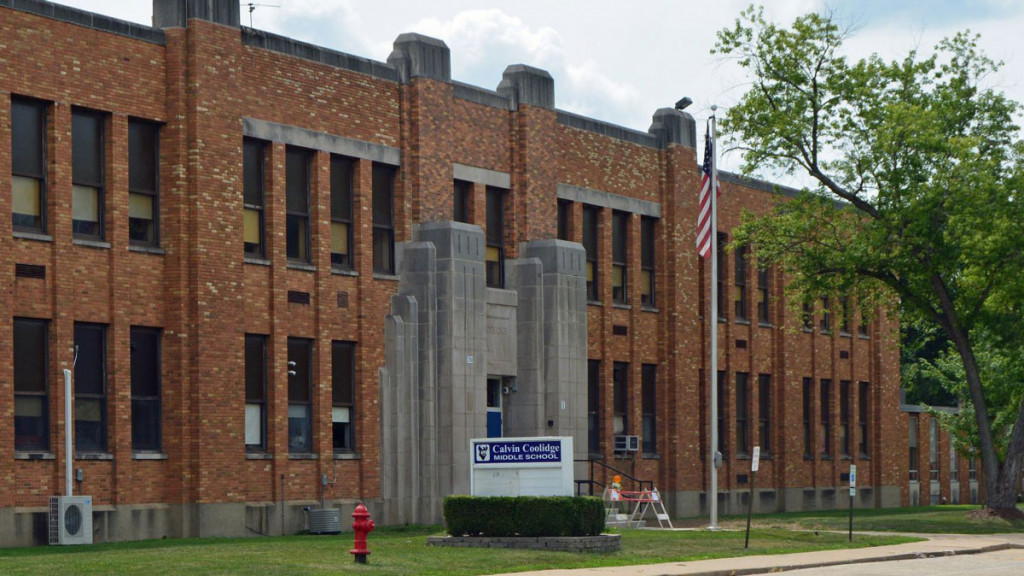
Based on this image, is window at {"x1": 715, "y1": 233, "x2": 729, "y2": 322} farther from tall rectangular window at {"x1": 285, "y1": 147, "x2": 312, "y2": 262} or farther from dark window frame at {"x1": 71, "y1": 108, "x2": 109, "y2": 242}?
dark window frame at {"x1": 71, "y1": 108, "x2": 109, "y2": 242}

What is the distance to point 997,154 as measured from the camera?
133 feet

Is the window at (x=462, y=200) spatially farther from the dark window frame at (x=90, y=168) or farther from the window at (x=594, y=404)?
the dark window frame at (x=90, y=168)

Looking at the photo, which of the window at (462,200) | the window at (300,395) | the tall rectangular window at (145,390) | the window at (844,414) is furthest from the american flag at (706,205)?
the window at (844,414)

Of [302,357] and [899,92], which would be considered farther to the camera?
[899,92]

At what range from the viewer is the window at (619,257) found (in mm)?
43125

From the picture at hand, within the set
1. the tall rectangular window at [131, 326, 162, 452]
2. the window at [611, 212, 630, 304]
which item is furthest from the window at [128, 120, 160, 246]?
the window at [611, 212, 630, 304]

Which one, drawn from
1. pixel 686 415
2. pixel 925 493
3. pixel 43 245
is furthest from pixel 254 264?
pixel 925 493

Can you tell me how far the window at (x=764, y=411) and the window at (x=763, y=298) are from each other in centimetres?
186

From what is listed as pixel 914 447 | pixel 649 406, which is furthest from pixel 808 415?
pixel 649 406

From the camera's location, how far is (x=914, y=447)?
58062 millimetres

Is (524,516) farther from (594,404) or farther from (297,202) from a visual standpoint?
(594,404)

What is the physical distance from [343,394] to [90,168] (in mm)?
7915

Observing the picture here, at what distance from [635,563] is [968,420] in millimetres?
30350

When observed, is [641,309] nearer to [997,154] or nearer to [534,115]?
[534,115]
